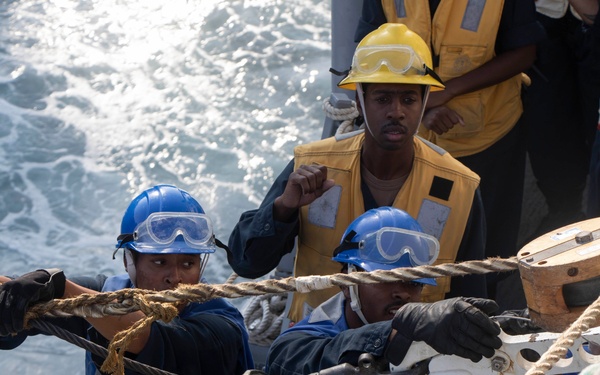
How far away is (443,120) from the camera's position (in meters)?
4.80

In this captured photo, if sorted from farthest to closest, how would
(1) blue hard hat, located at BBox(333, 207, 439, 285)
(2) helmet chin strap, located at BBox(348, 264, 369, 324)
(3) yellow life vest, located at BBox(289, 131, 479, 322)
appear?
(3) yellow life vest, located at BBox(289, 131, 479, 322), (1) blue hard hat, located at BBox(333, 207, 439, 285), (2) helmet chin strap, located at BBox(348, 264, 369, 324)

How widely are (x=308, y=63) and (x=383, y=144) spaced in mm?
7009

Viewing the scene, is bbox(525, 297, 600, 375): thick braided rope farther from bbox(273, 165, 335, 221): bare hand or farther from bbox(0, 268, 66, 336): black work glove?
bbox(273, 165, 335, 221): bare hand

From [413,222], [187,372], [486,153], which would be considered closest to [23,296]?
[187,372]

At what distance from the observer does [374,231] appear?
3.60 metres

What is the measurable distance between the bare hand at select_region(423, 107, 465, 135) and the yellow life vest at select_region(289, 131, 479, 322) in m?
0.60

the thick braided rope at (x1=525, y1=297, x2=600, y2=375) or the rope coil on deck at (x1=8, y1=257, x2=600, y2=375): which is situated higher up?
the thick braided rope at (x1=525, y1=297, x2=600, y2=375)

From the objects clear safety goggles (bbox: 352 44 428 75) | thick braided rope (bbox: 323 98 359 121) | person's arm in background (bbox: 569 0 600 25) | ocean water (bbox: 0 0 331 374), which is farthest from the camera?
ocean water (bbox: 0 0 331 374)

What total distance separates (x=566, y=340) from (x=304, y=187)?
5.99 ft

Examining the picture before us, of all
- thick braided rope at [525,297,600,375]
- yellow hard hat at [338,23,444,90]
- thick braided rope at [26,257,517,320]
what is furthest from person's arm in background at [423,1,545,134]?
thick braided rope at [525,297,600,375]

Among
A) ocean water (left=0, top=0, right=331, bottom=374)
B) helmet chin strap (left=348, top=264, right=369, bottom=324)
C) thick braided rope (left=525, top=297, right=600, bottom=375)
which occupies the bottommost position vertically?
ocean water (left=0, top=0, right=331, bottom=374)

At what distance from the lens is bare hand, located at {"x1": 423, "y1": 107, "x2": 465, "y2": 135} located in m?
4.80

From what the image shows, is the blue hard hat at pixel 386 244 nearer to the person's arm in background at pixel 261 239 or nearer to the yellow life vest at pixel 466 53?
the person's arm in background at pixel 261 239

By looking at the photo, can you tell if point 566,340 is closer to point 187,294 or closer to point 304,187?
point 187,294
